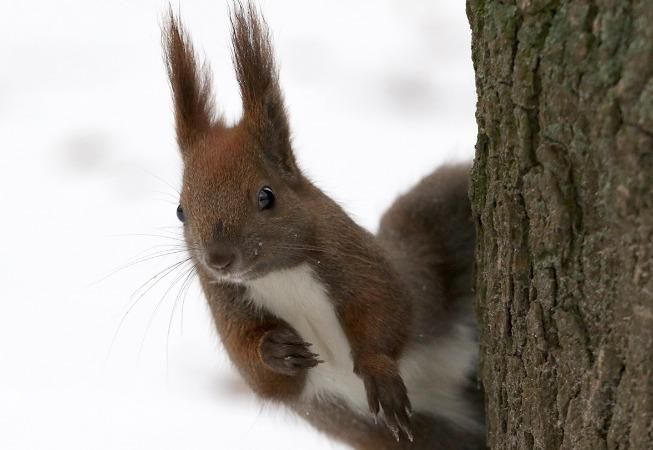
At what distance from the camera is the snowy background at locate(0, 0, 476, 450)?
121 inches

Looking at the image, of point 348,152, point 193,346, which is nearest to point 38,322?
point 193,346

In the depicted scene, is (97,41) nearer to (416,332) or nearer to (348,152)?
(348,152)

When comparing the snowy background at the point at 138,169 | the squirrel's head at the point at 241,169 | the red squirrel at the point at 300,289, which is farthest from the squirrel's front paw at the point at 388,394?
the snowy background at the point at 138,169

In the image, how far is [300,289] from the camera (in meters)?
1.90

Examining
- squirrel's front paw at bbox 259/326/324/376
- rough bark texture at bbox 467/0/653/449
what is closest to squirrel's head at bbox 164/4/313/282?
squirrel's front paw at bbox 259/326/324/376

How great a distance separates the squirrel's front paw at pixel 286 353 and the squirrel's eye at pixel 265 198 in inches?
10.4

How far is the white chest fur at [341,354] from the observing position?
74.8 inches

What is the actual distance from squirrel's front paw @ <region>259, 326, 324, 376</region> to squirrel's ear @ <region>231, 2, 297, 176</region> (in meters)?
0.33

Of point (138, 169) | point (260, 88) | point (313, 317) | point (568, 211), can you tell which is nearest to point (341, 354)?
point (313, 317)

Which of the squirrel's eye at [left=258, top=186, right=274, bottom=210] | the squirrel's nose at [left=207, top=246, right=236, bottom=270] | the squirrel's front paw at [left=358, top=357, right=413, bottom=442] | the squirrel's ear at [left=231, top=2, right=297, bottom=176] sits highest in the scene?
the squirrel's ear at [left=231, top=2, right=297, bottom=176]

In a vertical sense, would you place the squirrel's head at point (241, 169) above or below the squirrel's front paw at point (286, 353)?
above

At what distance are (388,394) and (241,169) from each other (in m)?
0.53

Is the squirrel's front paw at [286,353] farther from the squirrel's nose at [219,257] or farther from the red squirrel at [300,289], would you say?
the squirrel's nose at [219,257]

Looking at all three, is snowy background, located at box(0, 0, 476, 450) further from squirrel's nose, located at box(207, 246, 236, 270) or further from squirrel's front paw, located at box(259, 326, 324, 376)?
squirrel's nose, located at box(207, 246, 236, 270)
